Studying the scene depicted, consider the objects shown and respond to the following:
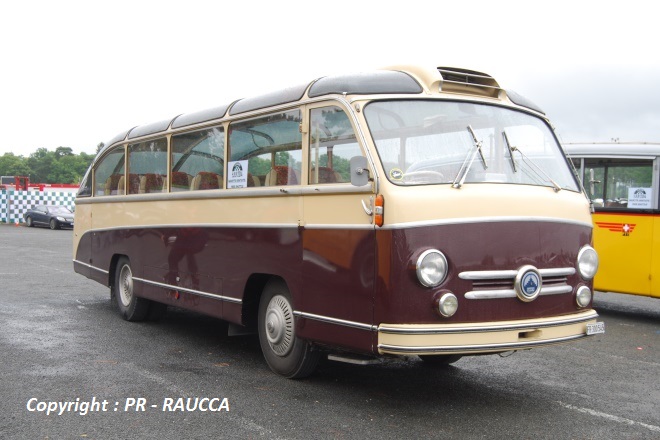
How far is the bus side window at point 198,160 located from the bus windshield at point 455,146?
249 cm

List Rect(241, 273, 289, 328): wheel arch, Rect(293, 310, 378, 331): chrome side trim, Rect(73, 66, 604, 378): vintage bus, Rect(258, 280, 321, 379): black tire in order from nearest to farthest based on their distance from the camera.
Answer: Rect(73, 66, 604, 378): vintage bus → Rect(293, 310, 378, 331): chrome side trim → Rect(258, 280, 321, 379): black tire → Rect(241, 273, 289, 328): wheel arch

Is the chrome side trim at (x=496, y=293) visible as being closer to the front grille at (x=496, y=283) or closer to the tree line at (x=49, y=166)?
the front grille at (x=496, y=283)

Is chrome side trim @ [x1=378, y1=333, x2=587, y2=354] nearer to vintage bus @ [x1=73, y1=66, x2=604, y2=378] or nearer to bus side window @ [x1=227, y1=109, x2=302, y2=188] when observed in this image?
vintage bus @ [x1=73, y1=66, x2=604, y2=378]

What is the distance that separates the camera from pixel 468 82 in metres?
6.43

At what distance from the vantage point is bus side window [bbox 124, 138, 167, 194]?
927 cm

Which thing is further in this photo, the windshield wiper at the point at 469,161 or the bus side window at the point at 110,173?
the bus side window at the point at 110,173

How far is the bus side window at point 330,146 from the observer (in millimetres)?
6031

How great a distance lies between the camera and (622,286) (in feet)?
36.0

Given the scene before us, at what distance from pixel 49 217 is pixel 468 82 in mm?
31279

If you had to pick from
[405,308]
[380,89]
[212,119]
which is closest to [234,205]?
[212,119]

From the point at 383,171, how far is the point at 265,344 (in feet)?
7.50

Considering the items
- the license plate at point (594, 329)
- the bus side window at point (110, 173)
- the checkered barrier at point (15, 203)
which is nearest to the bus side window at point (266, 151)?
the license plate at point (594, 329)

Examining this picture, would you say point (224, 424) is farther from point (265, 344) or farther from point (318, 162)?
point (318, 162)

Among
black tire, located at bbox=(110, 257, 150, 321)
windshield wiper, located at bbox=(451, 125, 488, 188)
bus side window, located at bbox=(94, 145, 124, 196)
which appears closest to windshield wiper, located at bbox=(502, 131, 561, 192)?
windshield wiper, located at bbox=(451, 125, 488, 188)
